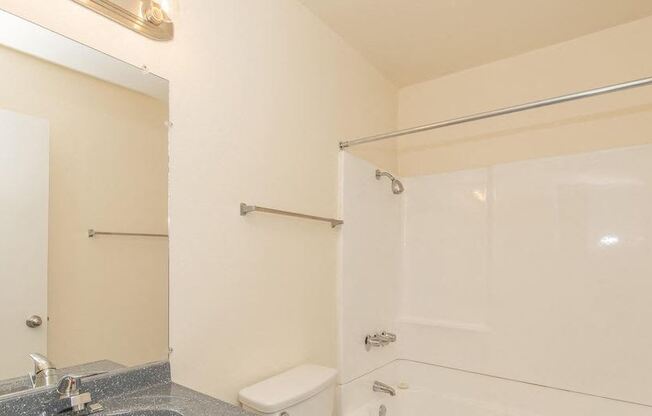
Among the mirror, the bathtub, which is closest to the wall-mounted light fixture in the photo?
the mirror

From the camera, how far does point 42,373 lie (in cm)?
95

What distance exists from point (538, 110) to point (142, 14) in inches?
85.8

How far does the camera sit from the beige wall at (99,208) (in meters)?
1.02

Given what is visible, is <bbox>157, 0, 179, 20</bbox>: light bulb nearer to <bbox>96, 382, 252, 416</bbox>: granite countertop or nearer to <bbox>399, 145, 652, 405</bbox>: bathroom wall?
<bbox>96, 382, 252, 416</bbox>: granite countertop

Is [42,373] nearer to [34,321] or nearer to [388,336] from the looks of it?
[34,321]

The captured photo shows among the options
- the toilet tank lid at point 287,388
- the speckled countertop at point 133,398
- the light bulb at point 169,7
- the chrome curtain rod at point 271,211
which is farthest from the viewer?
the chrome curtain rod at point 271,211

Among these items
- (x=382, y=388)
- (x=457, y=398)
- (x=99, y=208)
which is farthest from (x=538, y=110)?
(x=99, y=208)

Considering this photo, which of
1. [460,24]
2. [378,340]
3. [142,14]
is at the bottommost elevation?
[378,340]

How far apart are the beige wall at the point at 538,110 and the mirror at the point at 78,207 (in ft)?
6.36

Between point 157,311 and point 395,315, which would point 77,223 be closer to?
point 157,311

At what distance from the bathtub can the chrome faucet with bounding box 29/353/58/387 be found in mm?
1338

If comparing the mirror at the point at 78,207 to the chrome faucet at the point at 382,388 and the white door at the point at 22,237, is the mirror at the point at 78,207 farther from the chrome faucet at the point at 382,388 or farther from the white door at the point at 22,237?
the chrome faucet at the point at 382,388

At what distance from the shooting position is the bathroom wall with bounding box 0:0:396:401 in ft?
4.16

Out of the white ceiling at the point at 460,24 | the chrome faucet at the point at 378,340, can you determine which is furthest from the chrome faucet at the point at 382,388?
the white ceiling at the point at 460,24
